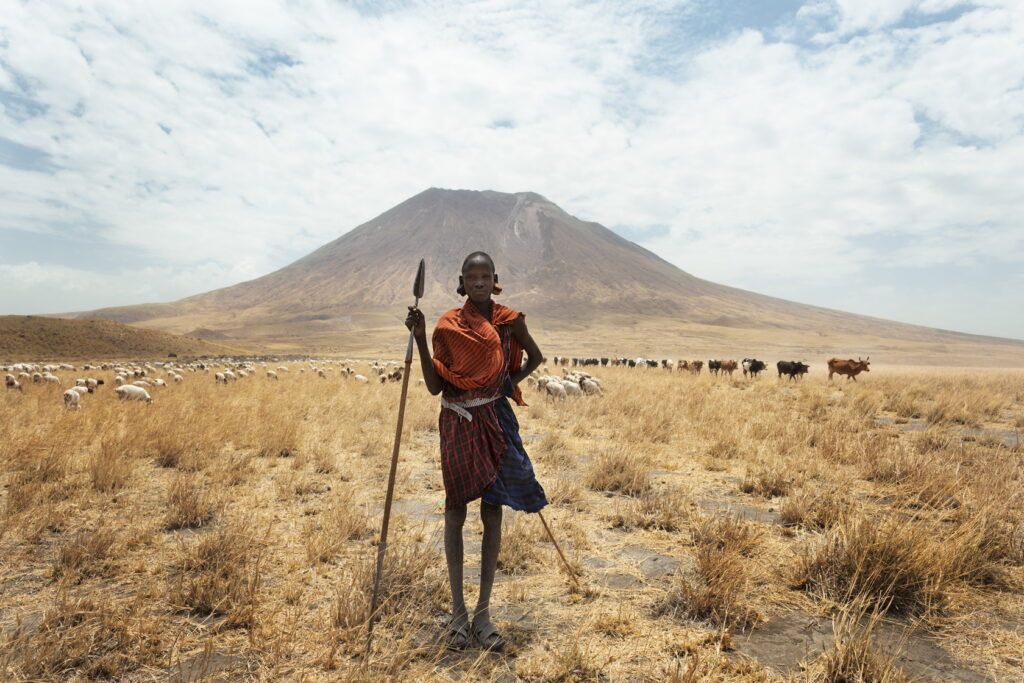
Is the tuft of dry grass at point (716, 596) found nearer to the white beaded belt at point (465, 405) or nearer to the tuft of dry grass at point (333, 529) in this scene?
the white beaded belt at point (465, 405)

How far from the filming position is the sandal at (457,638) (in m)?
3.09

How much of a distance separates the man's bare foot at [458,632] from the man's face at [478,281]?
2030mm

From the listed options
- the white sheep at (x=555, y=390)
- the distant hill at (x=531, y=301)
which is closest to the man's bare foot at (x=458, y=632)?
the white sheep at (x=555, y=390)

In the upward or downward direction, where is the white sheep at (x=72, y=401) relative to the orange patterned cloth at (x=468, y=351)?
downward

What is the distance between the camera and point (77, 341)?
132 feet

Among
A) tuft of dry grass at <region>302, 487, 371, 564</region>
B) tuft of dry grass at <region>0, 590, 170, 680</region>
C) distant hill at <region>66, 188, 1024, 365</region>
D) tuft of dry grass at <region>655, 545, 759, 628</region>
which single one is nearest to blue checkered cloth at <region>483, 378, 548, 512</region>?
tuft of dry grass at <region>655, 545, 759, 628</region>

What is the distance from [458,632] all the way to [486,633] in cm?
18

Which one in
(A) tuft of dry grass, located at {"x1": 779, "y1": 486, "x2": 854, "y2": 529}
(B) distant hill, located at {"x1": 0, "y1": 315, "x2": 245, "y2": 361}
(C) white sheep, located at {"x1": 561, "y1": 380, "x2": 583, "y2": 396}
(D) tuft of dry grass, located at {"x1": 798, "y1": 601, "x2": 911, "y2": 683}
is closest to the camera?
(D) tuft of dry grass, located at {"x1": 798, "y1": 601, "x2": 911, "y2": 683}

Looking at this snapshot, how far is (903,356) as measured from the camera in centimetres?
6334

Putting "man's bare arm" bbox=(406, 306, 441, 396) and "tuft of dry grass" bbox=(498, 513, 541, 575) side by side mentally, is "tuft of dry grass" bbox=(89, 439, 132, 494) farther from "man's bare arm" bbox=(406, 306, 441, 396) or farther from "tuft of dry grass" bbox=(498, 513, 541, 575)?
"man's bare arm" bbox=(406, 306, 441, 396)

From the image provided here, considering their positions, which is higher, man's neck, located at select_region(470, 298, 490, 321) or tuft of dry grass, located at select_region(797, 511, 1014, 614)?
man's neck, located at select_region(470, 298, 490, 321)

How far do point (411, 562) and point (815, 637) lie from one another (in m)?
2.80

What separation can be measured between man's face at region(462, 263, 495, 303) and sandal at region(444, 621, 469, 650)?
208 centimetres

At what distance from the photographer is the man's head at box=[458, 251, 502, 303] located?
10.7 feet
